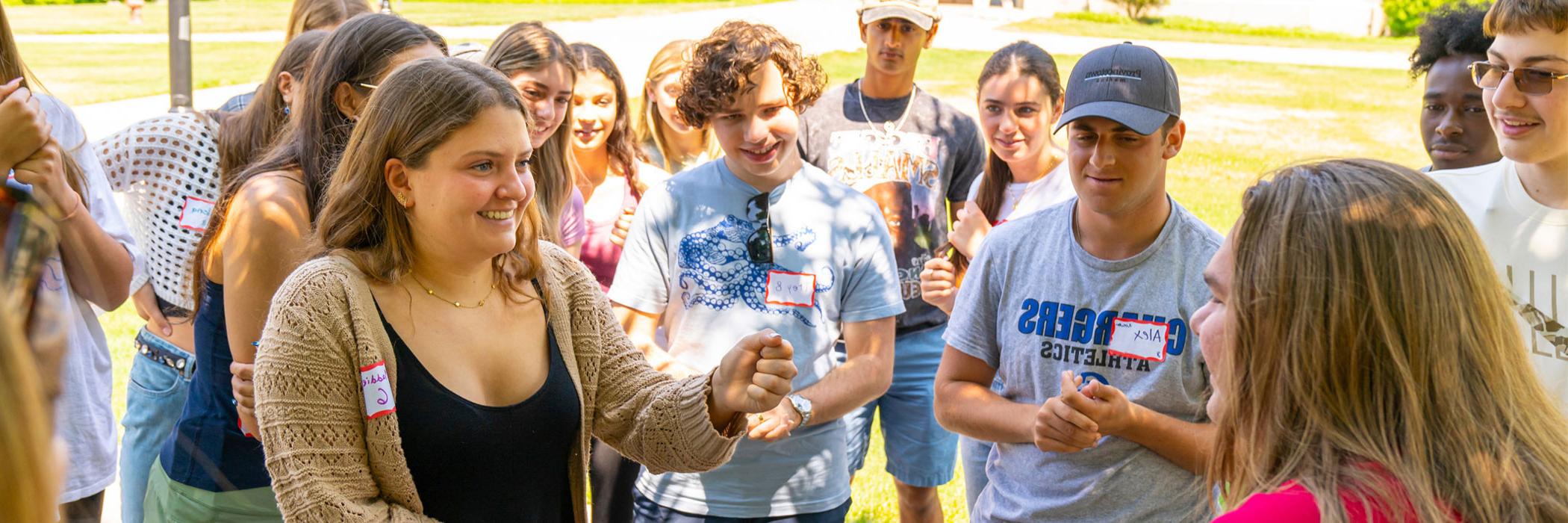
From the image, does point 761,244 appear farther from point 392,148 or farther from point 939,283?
point 392,148

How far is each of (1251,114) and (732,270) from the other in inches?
709

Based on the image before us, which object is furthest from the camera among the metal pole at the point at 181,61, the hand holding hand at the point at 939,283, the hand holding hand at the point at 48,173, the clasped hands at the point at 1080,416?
the metal pole at the point at 181,61

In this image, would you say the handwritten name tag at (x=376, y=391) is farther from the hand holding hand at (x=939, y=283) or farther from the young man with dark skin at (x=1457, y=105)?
the young man with dark skin at (x=1457, y=105)

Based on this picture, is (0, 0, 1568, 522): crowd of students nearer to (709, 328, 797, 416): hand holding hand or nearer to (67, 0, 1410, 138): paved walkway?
(709, 328, 797, 416): hand holding hand

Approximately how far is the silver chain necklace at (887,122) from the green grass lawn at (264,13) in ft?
68.5

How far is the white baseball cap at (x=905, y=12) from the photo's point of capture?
16.2 feet

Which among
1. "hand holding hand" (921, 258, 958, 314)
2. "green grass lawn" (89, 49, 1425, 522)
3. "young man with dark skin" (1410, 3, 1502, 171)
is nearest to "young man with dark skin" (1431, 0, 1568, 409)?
"young man with dark skin" (1410, 3, 1502, 171)

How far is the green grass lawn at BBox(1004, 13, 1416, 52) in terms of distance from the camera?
28.6 metres

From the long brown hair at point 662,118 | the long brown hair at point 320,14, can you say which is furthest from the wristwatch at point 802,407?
the long brown hair at point 320,14

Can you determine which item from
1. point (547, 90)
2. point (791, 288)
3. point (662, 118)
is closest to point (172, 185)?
point (547, 90)

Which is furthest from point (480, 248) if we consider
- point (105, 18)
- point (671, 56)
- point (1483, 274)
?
point (105, 18)

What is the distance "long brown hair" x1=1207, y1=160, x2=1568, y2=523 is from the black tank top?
1.30 meters

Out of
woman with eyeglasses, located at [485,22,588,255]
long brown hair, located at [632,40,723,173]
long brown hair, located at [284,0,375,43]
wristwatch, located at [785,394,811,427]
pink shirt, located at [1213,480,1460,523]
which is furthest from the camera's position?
long brown hair, located at [632,40,723,173]

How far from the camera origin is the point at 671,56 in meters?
5.18
